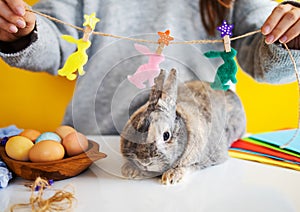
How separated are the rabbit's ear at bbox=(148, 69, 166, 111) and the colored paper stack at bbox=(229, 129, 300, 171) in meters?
0.27

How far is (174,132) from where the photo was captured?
0.60 meters

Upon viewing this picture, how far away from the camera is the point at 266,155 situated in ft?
2.51

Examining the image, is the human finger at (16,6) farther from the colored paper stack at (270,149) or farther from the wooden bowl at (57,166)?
the colored paper stack at (270,149)

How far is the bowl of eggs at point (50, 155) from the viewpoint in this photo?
0.58 metres

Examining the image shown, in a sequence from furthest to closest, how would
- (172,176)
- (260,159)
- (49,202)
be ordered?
(260,159)
(172,176)
(49,202)

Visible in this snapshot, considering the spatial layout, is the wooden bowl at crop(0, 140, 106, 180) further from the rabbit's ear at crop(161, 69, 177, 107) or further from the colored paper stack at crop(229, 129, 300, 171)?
the colored paper stack at crop(229, 129, 300, 171)

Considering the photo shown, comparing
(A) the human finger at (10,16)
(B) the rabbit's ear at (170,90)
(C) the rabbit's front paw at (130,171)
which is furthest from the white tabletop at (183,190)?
(A) the human finger at (10,16)

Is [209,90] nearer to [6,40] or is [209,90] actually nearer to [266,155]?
[266,155]

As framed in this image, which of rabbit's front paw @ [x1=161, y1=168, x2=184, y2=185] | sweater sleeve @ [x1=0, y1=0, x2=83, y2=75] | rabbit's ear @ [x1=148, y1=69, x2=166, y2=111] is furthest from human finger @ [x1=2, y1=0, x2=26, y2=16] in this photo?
rabbit's front paw @ [x1=161, y1=168, x2=184, y2=185]

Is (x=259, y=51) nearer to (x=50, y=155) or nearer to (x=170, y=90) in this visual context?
(x=170, y=90)

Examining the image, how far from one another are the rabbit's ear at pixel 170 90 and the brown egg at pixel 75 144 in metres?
0.15

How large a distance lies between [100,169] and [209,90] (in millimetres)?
251

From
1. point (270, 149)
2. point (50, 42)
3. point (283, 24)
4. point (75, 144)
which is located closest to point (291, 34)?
point (283, 24)

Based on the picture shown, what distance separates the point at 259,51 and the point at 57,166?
1.57ft
